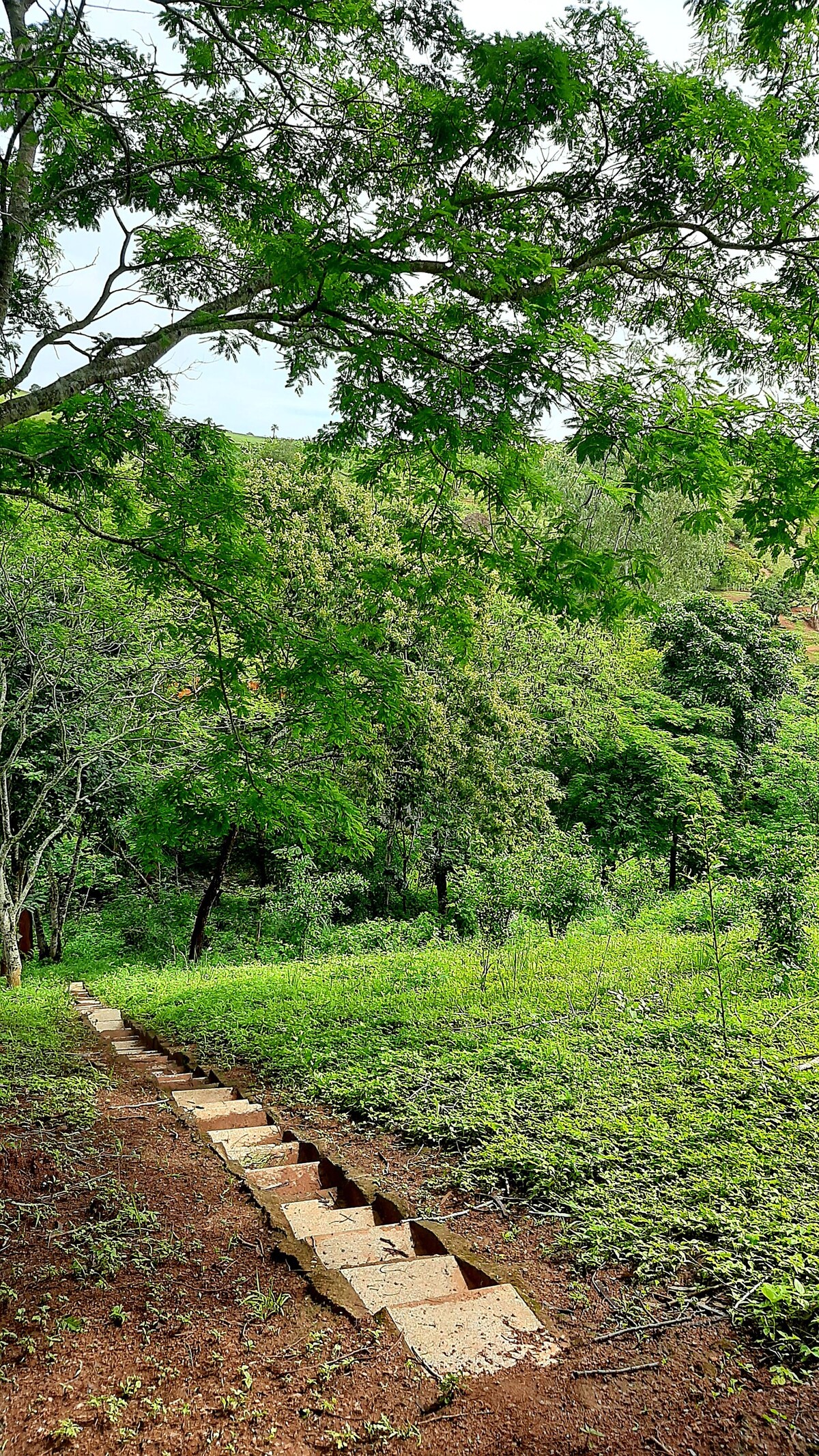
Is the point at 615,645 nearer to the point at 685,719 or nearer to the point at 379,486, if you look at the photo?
the point at 685,719

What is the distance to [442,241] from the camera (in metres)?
3.78

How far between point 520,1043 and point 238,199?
5.29 m

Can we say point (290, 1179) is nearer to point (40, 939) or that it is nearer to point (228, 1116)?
point (228, 1116)

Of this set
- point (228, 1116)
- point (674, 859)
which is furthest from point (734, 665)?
point (228, 1116)

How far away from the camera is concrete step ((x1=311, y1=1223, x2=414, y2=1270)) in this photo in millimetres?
2779

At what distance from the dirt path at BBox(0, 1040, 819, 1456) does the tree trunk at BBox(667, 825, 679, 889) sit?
13718mm

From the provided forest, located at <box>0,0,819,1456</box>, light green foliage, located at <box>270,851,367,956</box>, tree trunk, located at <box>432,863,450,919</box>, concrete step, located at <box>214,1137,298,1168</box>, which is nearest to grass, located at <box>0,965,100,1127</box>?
forest, located at <box>0,0,819,1456</box>

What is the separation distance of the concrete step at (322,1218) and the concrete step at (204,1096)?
1813 millimetres

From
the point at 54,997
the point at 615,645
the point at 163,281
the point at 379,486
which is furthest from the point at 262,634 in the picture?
the point at 615,645

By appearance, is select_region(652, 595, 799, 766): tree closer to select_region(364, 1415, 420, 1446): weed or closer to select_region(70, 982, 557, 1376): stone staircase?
select_region(70, 982, 557, 1376): stone staircase

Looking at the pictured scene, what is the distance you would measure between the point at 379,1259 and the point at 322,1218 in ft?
1.49

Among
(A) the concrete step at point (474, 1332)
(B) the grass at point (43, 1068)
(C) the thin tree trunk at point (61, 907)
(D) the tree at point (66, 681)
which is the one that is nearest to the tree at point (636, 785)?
(D) the tree at point (66, 681)

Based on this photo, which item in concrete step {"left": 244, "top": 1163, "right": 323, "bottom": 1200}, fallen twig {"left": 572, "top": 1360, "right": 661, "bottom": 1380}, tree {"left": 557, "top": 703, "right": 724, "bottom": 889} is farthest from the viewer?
tree {"left": 557, "top": 703, "right": 724, "bottom": 889}

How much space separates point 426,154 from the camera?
160 inches
